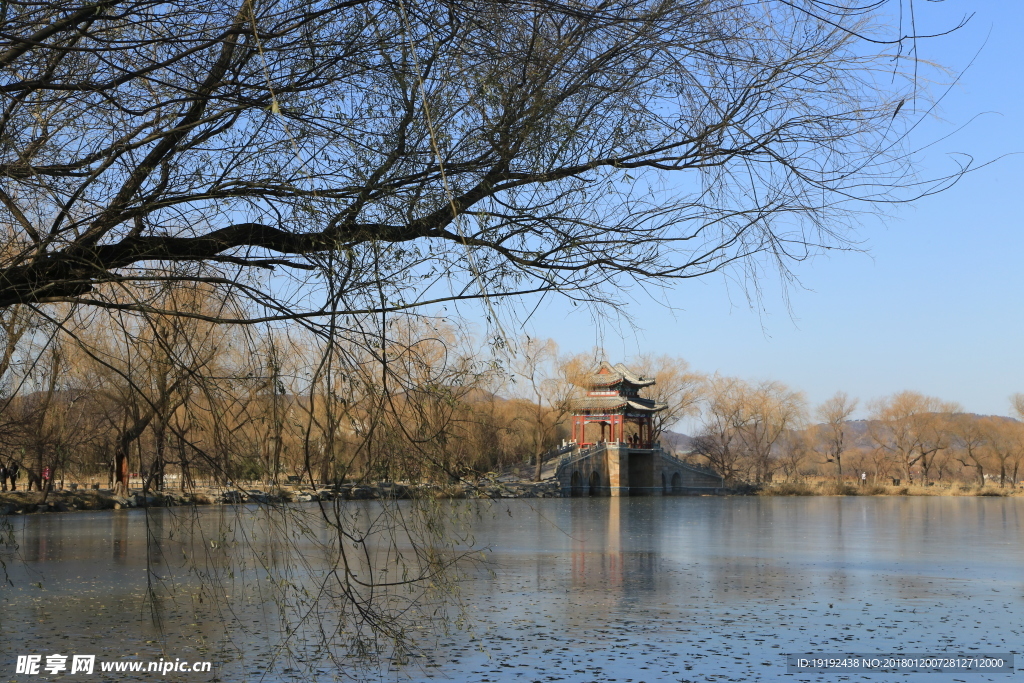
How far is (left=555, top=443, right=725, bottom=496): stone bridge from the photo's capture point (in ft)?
109

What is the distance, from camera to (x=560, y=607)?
641cm

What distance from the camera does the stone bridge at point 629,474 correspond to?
3325 centimetres

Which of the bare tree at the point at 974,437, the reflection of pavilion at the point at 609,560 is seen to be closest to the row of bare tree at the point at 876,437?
the bare tree at the point at 974,437

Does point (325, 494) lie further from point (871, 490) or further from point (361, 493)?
point (871, 490)

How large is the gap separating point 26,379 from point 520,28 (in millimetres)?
1580

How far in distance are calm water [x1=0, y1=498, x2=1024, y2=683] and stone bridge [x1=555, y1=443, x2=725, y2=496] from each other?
71.3 feet

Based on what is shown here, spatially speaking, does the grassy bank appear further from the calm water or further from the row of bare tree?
the calm water

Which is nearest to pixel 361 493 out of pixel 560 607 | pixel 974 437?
pixel 560 607

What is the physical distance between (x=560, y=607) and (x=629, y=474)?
32397 millimetres

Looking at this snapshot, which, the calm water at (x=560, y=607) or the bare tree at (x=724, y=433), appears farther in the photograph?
the bare tree at (x=724, y=433)

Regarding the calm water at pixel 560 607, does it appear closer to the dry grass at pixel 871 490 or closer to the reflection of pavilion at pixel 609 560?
the reflection of pavilion at pixel 609 560

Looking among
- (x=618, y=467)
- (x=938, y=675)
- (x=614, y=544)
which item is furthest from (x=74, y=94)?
(x=618, y=467)

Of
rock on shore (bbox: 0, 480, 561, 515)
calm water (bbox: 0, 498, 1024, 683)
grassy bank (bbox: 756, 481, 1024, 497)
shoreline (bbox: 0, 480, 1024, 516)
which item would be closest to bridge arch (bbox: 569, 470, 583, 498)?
shoreline (bbox: 0, 480, 1024, 516)

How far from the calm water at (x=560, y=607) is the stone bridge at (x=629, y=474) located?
71.3ft
